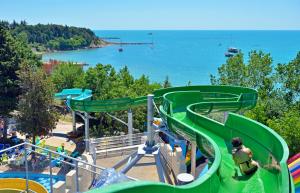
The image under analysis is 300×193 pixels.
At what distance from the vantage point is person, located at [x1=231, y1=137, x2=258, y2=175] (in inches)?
329

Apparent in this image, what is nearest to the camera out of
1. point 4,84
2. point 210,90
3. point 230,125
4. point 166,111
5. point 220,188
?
point 220,188

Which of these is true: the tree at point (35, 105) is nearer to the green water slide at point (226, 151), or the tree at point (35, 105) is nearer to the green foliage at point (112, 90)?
the green foliage at point (112, 90)

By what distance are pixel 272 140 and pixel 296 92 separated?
55.5ft

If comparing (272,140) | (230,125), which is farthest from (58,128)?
(272,140)

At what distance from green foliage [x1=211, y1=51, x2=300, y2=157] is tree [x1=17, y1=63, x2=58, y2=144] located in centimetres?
1250

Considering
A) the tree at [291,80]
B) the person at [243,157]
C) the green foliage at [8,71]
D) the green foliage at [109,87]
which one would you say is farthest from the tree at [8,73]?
the person at [243,157]

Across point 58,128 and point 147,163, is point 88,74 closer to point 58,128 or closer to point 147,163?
point 58,128

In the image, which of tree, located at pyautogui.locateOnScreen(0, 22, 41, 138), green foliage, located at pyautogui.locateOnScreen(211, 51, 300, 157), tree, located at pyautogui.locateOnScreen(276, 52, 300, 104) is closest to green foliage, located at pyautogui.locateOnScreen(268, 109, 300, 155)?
green foliage, located at pyautogui.locateOnScreen(211, 51, 300, 157)

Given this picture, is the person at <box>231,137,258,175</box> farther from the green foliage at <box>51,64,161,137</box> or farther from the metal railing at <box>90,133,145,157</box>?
the green foliage at <box>51,64,161,137</box>

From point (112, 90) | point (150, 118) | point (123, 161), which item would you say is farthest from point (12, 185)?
point (112, 90)

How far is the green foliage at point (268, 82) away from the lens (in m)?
20.9

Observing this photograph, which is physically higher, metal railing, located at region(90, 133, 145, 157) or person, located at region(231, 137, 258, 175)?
person, located at region(231, 137, 258, 175)

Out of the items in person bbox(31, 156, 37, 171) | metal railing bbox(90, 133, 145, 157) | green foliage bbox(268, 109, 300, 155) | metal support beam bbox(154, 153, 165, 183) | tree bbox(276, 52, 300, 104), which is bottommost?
person bbox(31, 156, 37, 171)

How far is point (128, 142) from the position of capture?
19562mm
